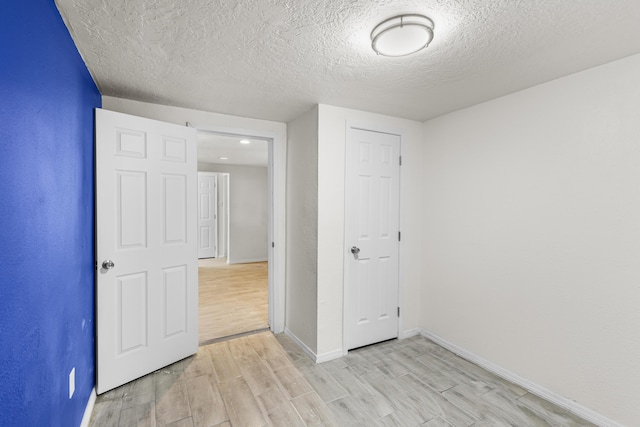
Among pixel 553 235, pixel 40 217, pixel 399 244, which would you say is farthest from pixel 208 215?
pixel 553 235

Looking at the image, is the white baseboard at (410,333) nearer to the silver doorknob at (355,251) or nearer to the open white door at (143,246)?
the silver doorknob at (355,251)

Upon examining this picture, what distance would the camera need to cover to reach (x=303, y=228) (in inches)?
109

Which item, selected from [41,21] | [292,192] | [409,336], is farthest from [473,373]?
[41,21]

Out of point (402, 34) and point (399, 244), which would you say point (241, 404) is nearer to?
point (399, 244)

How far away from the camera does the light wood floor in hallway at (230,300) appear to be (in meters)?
3.20

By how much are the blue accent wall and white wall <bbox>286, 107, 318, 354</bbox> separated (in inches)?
63.8

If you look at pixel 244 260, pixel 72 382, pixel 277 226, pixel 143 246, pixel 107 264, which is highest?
pixel 277 226

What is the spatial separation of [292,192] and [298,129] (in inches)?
25.0

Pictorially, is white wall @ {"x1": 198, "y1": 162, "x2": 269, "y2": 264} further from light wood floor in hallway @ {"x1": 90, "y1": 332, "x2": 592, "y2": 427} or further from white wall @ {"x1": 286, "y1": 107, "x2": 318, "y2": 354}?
light wood floor in hallway @ {"x1": 90, "y1": 332, "x2": 592, "y2": 427}

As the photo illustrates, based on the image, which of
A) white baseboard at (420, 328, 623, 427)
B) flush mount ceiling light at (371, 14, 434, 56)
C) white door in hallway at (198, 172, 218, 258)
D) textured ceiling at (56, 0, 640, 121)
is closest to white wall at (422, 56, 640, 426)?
white baseboard at (420, 328, 623, 427)

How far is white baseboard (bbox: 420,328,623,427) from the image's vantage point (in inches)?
70.7

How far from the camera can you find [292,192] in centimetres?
298

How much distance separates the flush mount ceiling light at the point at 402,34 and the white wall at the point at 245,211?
5716mm

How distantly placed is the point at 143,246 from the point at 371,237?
6.42 ft
